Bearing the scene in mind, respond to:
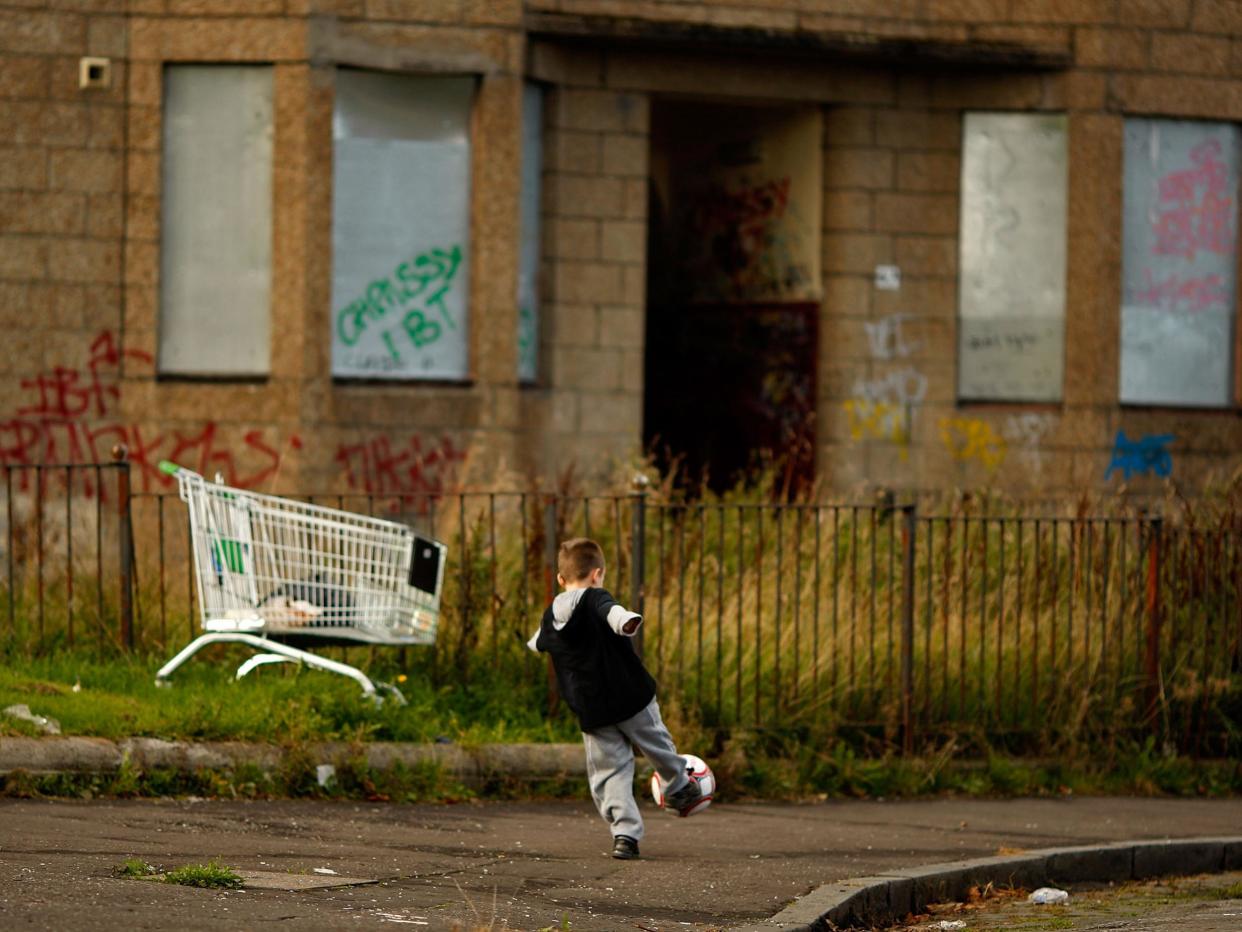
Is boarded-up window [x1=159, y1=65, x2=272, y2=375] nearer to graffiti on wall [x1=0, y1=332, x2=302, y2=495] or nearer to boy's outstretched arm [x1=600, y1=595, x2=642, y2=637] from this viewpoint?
graffiti on wall [x1=0, y1=332, x2=302, y2=495]

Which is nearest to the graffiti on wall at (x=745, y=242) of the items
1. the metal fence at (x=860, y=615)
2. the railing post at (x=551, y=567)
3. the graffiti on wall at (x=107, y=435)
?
the graffiti on wall at (x=107, y=435)

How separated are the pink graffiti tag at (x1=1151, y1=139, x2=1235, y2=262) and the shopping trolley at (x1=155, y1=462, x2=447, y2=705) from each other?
8.90 m

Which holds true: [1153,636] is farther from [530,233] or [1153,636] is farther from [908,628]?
[530,233]

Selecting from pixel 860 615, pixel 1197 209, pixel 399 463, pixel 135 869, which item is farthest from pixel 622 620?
pixel 1197 209

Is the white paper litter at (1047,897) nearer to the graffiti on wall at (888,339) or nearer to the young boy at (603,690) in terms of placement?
the young boy at (603,690)

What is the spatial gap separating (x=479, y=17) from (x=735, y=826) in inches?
322

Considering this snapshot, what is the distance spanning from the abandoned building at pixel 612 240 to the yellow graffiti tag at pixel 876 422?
29mm

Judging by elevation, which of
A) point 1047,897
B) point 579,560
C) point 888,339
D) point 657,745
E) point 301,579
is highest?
point 888,339

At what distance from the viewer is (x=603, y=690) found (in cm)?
799

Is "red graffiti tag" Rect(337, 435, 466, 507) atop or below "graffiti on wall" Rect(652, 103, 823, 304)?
below

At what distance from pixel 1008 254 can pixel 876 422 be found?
1.78 m

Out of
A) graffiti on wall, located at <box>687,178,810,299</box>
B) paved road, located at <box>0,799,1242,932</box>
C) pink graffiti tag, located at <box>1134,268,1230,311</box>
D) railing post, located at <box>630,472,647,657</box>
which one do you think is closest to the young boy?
paved road, located at <box>0,799,1242,932</box>

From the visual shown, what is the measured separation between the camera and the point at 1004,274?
16812 mm

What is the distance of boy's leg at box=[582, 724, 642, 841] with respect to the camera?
316 inches
